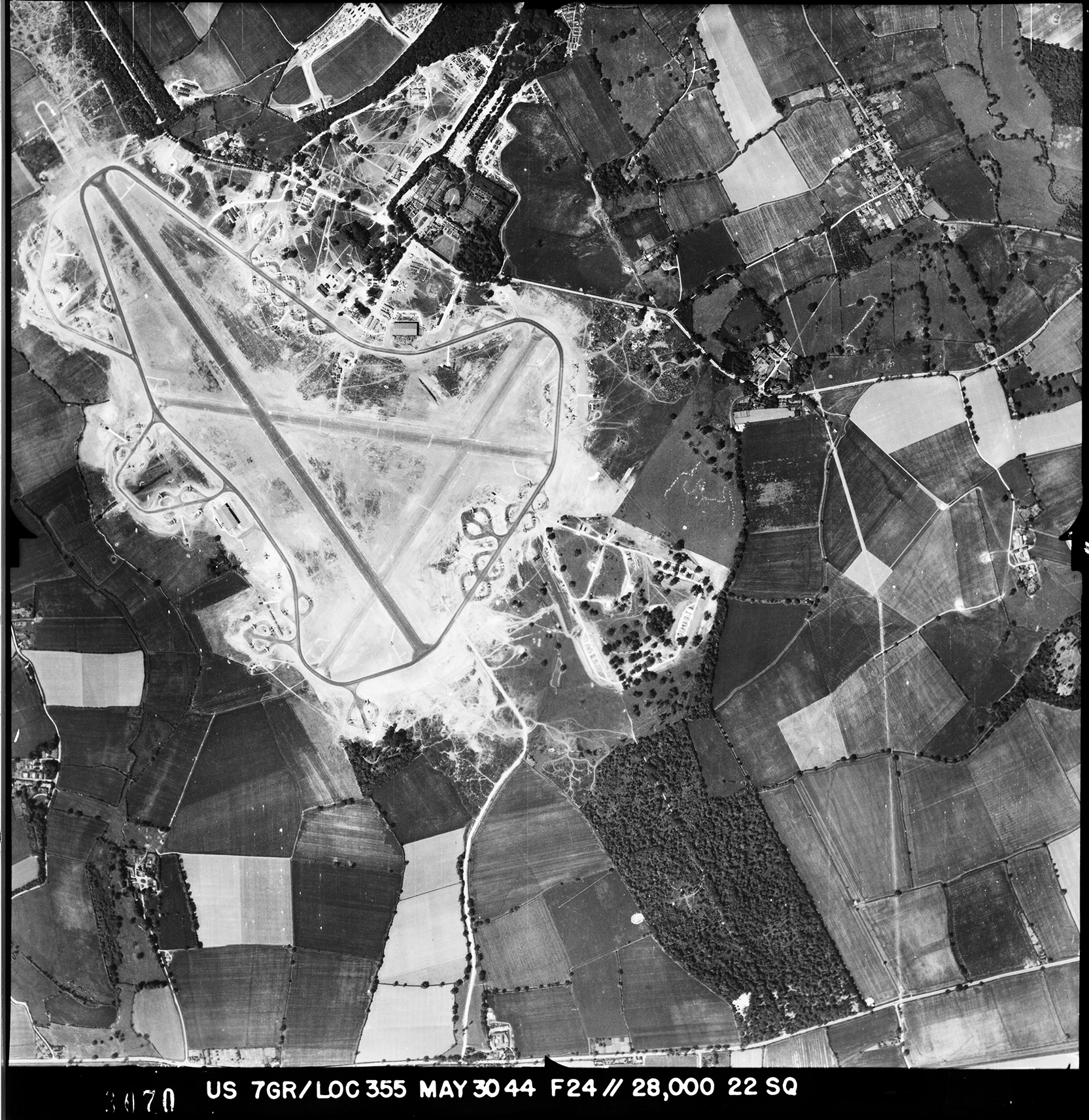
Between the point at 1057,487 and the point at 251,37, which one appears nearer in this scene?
the point at 251,37

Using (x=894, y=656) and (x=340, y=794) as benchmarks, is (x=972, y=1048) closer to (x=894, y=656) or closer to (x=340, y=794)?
(x=894, y=656)

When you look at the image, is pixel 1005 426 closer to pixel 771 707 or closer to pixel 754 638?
pixel 754 638

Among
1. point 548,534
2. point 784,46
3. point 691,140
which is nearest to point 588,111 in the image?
point 691,140

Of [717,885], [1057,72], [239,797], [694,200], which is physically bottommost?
[717,885]

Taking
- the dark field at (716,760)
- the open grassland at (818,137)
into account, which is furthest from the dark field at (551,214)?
the dark field at (716,760)

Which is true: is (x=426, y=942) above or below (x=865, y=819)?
above

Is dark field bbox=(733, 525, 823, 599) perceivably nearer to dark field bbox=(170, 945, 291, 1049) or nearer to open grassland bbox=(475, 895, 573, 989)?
open grassland bbox=(475, 895, 573, 989)
